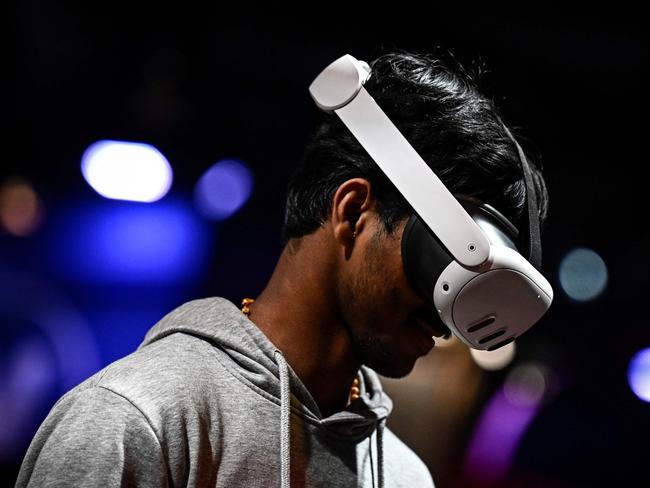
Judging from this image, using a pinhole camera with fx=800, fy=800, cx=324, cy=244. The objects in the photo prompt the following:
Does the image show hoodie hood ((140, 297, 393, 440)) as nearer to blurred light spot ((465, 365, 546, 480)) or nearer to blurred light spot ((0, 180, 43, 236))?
blurred light spot ((0, 180, 43, 236))

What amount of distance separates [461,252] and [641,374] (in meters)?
1.51

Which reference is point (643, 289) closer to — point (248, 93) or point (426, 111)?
point (248, 93)

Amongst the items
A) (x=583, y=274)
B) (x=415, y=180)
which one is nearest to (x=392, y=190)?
(x=415, y=180)

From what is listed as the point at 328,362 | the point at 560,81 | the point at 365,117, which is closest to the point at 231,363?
the point at 328,362

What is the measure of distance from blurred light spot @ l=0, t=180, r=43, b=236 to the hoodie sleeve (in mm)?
1150

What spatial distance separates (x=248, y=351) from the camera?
90 cm

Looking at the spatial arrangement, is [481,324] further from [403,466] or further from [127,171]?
[127,171]

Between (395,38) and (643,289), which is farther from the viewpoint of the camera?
(643,289)

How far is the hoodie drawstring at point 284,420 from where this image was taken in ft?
2.79

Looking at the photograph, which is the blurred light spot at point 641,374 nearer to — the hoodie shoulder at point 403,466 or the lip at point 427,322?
the hoodie shoulder at point 403,466

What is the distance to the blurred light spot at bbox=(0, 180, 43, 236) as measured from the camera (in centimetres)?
182

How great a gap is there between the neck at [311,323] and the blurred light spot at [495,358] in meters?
1.47

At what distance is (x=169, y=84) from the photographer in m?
1.91

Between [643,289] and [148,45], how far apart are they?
144 cm
